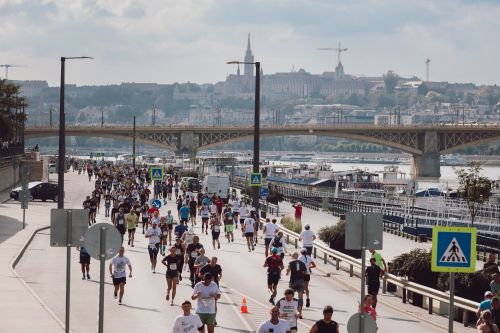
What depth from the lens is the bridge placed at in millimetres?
148625

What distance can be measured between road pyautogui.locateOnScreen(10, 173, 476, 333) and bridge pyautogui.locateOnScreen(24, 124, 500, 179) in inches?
4405

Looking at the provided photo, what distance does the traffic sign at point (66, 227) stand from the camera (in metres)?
17.6

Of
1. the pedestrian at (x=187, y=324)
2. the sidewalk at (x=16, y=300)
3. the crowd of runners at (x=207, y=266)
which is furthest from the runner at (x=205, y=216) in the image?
the pedestrian at (x=187, y=324)

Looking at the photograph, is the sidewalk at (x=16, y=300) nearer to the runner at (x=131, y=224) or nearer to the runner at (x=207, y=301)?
the runner at (x=207, y=301)

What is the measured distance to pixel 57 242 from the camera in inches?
693

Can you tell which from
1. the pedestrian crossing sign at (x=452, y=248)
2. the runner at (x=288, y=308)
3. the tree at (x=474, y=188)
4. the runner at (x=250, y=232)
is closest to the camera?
the pedestrian crossing sign at (x=452, y=248)

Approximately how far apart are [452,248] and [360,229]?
1.64 metres

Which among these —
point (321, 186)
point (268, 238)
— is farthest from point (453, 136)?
point (268, 238)

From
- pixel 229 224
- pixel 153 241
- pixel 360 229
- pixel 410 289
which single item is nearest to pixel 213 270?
pixel 410 289

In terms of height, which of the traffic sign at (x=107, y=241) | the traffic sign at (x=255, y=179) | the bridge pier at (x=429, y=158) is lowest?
the bridge pier at (x=429, y=158)

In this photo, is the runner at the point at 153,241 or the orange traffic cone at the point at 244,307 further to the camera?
the runner at the point at 153,241

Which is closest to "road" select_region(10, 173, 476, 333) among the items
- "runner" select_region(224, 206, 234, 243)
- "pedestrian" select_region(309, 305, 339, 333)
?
"runner" select_region(224, 206, 234, 243)

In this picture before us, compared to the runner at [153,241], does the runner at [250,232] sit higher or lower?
lower

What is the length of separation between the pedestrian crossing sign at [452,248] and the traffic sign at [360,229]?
1.29m
